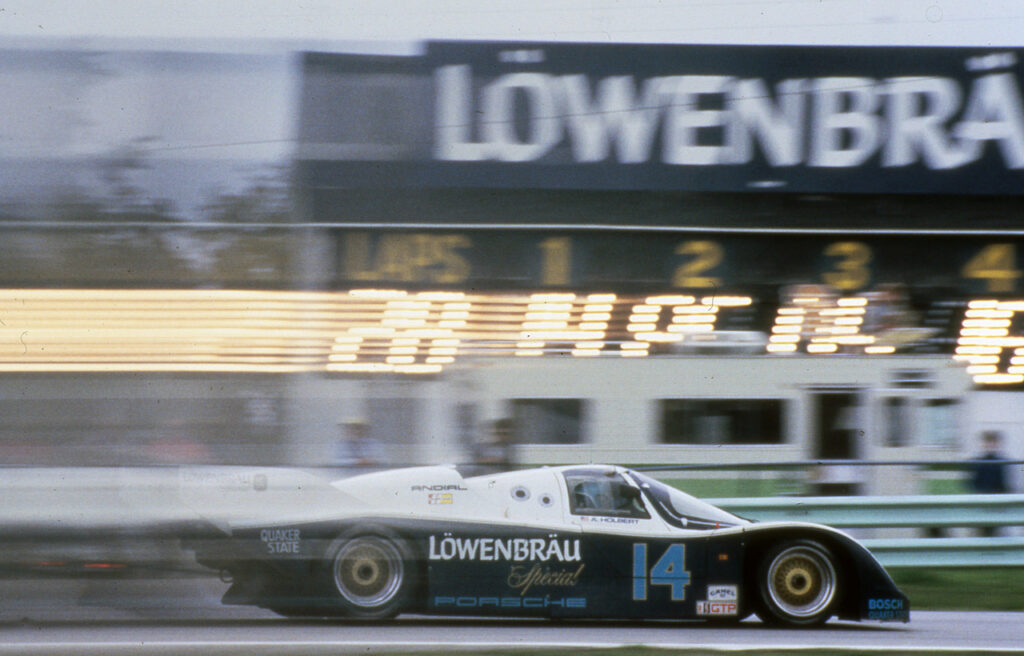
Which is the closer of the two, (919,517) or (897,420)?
(897,420)

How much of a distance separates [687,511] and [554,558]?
66 centimetres

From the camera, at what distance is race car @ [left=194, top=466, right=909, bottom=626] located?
4531 millimetres

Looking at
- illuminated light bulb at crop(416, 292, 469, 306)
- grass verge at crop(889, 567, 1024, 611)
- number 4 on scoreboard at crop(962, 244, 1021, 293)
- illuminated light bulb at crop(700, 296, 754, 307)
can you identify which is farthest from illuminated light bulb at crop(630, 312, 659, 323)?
grass verge at crop(889, 567, 1024, 611)

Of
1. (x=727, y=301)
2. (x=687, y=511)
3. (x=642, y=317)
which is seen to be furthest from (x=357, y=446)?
(x=687, y=511)

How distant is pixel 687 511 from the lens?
5.14 metres

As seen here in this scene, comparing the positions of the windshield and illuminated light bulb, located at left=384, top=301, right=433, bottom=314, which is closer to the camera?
illuminated light bulb, located at left=384, top=301, right=433, bottom=314

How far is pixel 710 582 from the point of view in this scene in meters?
5.24

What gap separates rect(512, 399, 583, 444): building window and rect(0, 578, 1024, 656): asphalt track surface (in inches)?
53.8

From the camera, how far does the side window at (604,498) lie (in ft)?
16.2

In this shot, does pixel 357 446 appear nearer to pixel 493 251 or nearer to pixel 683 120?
pixel 493 251

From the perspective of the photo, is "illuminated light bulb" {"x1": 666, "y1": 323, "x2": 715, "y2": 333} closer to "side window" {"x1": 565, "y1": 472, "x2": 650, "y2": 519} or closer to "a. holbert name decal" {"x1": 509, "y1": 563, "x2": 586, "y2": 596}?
"side window" {"x1": 565, "y1": 472, "x2": 650, "y2": 519}

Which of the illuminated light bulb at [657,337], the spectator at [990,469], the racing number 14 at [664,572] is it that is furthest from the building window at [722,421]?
the racing number 14 at [664,572]

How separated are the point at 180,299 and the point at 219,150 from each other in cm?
51

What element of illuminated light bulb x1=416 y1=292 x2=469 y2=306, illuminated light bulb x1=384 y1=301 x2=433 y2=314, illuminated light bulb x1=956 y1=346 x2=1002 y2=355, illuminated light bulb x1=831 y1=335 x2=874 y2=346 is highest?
illuminated light bulb x1=416 y1=292 x2=469 y2=306
